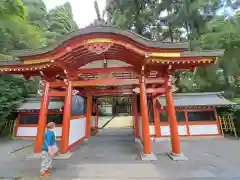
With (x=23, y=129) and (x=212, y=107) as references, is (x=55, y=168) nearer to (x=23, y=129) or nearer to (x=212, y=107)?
(x=23, y=129)

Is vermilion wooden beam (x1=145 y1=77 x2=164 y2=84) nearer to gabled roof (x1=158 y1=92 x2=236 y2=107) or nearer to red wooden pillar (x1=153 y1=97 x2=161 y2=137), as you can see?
red wooden pillar (x1=153 y1=97 x2=161 y2=137)

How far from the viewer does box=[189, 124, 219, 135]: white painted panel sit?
8.79 m

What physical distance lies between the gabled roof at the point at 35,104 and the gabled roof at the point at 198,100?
19.7ft

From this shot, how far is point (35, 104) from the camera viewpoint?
9.70 meters

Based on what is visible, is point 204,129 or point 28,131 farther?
point 28,131

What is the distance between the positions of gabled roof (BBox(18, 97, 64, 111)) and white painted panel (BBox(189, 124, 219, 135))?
7.67 meters

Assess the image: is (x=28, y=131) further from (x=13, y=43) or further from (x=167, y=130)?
(x=167, y=130)

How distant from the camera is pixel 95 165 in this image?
448 centimetres

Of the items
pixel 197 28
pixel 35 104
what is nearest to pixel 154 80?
pixel 35 104

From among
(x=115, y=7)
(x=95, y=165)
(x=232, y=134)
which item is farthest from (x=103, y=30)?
(x=115, y=7)

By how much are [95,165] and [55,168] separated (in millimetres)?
1076

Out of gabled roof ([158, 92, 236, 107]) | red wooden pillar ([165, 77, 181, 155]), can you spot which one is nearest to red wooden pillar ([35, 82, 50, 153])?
red wooden pillar ([165, 77, 181, 155])

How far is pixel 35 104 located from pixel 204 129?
10113 millimetres

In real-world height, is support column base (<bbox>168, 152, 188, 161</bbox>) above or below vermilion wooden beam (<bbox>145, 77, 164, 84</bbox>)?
below
